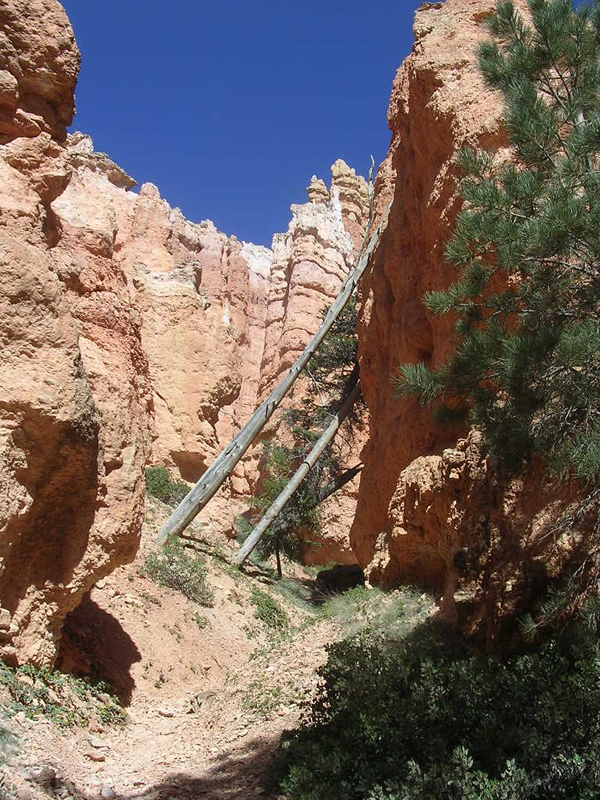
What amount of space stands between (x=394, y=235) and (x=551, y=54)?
5988mm

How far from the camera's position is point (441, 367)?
6.20 meters

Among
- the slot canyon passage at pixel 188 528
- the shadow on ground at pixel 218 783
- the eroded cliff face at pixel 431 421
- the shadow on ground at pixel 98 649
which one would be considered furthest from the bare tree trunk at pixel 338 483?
the shadow on ground at pixel 218 783

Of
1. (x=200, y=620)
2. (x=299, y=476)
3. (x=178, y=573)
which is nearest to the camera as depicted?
(x=200, y=620)

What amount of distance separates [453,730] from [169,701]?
189 inches

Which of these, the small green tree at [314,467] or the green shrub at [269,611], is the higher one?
the small green tree at [314,467]

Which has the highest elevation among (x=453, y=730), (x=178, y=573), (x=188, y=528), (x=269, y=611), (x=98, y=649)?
(x=453, y=730)

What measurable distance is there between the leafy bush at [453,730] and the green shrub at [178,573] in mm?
6536

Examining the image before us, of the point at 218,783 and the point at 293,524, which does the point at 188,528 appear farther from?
the point at 218,783

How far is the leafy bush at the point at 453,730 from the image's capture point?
3.88 m

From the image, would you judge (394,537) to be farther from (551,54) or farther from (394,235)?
(551,54)

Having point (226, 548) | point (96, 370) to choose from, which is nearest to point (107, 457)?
point (96, 370)

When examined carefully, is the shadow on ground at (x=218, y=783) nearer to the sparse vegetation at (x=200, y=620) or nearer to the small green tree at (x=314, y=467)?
the sparse vegetation at (x=200, y=620)

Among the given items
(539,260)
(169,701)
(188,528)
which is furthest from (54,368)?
(188,528)

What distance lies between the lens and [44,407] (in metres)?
5.88
